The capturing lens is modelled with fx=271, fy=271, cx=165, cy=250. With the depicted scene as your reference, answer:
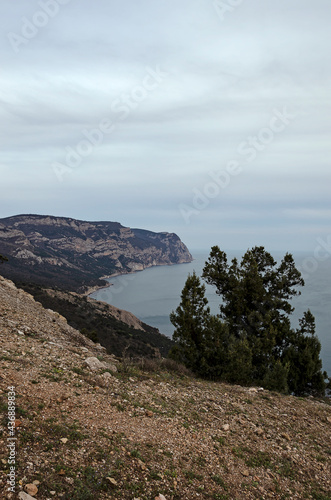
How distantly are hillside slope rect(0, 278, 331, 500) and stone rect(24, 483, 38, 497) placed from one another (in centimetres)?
1

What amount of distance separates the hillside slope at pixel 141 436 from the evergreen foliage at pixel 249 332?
3576 millimetres

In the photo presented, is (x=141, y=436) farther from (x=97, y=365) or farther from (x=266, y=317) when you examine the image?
(x=266, y=317)

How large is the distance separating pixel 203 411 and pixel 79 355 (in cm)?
500

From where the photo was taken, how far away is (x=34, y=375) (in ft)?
24.2

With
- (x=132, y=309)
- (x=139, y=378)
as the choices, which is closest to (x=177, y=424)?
(x=139, y=378)

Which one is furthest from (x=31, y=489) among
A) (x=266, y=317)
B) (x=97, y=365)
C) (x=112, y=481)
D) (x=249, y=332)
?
(x=249, y=332)

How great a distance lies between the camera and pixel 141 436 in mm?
6434

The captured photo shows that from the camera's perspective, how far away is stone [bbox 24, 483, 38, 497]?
394cm

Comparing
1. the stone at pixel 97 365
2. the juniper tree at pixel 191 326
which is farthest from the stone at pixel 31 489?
the juniper tree at pixel 191 326

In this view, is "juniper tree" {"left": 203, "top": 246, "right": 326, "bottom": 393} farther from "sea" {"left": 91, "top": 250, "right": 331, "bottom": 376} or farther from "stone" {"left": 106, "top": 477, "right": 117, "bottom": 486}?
"sea" {"left": 91, "top": 250, "right": 331, "bottom": 376}

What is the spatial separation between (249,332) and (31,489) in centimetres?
1686

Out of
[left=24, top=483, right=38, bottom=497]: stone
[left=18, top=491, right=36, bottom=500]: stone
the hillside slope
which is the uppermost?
[left=18, top=491, right=36, bottom=500]: stone

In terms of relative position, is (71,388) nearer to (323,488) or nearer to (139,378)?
(139,378)

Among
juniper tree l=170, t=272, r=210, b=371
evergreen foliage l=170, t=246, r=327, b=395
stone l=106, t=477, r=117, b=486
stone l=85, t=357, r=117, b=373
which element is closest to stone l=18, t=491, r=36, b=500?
stone l=106, t=477, r=117, b=486
